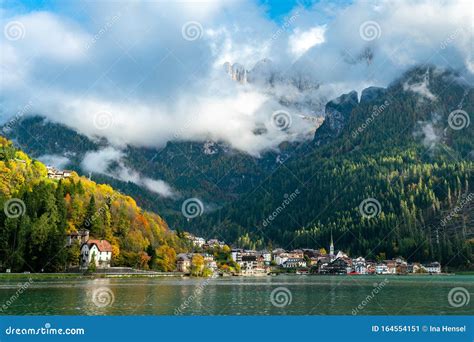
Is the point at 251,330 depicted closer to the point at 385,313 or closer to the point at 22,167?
the point at 385,313

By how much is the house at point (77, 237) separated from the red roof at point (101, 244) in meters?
2.09

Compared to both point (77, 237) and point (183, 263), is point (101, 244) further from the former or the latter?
point (183, 263)

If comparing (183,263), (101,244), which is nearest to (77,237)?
(101,244)

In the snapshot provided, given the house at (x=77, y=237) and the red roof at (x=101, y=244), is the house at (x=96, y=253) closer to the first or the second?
the red roof at (x=101, y=244)

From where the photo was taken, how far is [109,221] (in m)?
130

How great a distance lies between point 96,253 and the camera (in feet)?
381

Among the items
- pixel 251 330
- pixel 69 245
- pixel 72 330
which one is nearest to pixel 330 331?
pixel 251 330

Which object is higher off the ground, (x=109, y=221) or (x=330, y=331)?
(x=109, y=221)

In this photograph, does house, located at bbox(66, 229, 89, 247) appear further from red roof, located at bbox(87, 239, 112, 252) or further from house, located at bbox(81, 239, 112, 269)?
red roof, located at bbox(87, 239, 112, 252)

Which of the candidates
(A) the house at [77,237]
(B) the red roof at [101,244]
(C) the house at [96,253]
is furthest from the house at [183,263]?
(A) the house at [77,237]

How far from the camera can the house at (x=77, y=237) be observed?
114 meters

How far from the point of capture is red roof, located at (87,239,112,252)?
11538cm

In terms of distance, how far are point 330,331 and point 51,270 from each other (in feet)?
276

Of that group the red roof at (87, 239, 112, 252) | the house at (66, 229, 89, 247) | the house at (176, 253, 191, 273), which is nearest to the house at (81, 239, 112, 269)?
the red roof at (87, 239, 112, 252)
